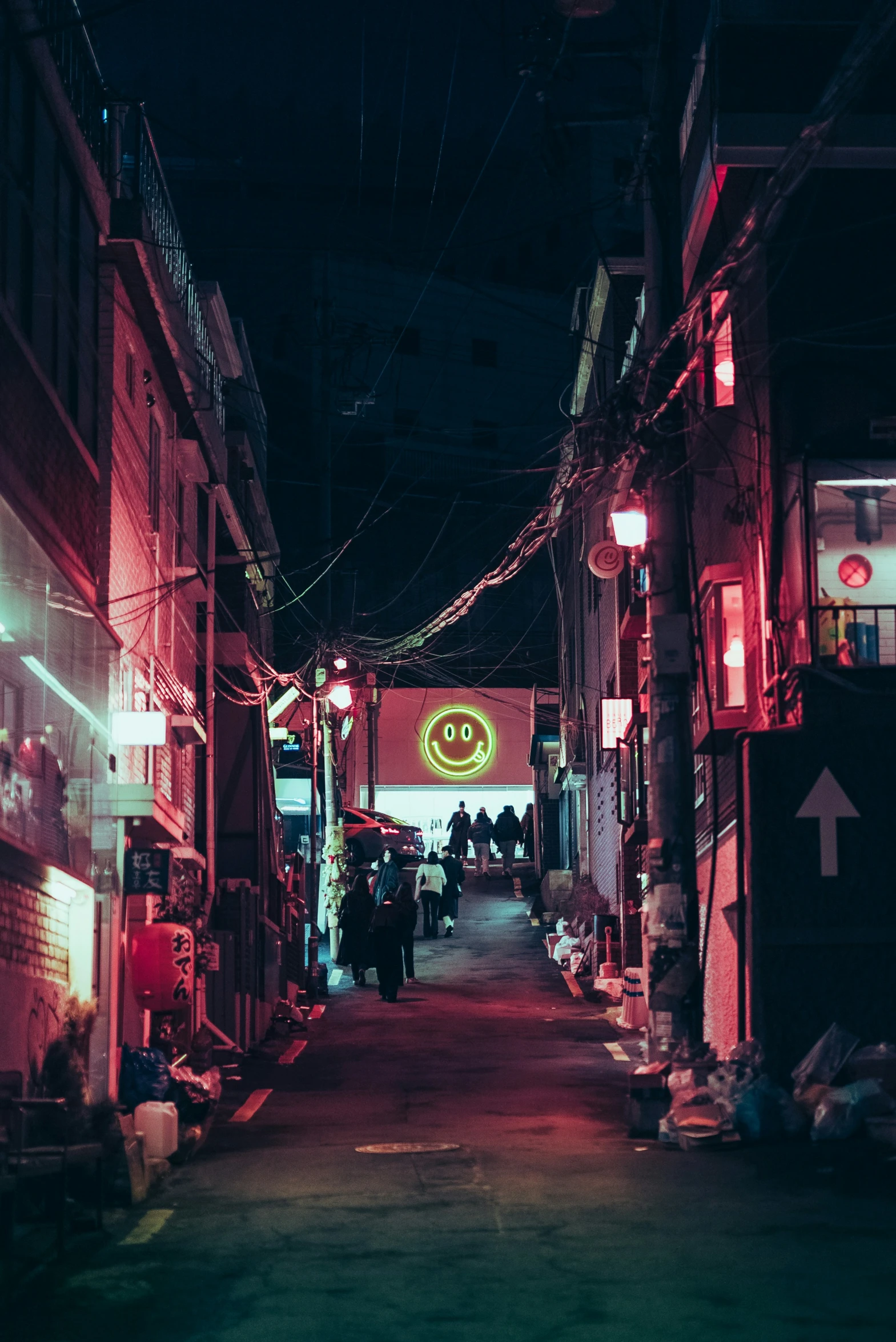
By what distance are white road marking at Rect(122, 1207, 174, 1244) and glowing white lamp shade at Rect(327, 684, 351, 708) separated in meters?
20.6

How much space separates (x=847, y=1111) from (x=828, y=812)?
335 cm

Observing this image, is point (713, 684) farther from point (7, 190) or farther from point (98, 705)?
point (7, 190)

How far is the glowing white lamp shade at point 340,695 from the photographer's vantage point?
31.2 metres

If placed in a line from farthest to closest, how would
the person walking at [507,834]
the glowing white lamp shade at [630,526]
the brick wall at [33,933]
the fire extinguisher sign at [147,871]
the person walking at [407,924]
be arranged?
the person walking at [507,834], the person walking at [407,924], the fire extinguisher sign at [147,871], the glowing white lamp shade at [630,526], the brick wall at [33,933]

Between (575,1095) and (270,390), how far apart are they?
41342 mm

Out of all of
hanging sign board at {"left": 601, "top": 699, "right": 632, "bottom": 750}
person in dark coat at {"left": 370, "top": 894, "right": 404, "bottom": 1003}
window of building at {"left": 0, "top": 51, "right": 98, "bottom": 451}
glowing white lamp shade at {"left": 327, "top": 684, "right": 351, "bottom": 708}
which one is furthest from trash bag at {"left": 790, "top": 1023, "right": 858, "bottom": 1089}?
glowing white lamp shade at {"left": 327, "top": 684, "right": 351, "bottom": 708}

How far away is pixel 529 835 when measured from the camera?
1938 inches

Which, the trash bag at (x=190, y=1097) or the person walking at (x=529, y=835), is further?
the person walking at (x=529, y=835)

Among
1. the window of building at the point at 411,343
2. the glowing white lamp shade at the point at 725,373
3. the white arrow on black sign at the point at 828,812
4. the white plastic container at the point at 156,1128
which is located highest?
the window of building at the point at 411,343

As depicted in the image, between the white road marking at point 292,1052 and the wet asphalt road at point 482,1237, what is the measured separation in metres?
3.39

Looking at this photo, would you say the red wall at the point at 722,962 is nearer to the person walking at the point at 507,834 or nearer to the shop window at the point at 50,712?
the shop window at the point at 50,712

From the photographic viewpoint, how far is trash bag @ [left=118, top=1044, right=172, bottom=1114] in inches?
578

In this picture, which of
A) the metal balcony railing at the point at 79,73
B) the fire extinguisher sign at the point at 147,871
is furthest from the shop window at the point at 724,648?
the metal balcony railing at the point at 79,73

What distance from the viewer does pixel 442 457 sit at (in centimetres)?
5712
